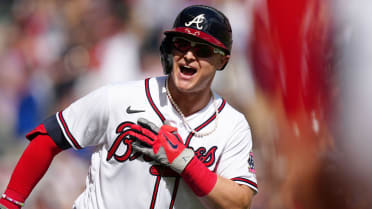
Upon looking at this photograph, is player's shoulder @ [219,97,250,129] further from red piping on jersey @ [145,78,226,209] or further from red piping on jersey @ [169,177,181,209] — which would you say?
red piping on jersey @ [169,177,181,209]

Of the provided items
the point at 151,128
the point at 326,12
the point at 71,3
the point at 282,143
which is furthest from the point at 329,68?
the point at 71,3

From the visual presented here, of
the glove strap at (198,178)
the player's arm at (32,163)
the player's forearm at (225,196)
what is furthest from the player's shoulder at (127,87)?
the player's forearm at (225,196)

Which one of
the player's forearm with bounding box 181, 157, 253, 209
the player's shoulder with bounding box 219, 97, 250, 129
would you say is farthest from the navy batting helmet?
the player's forearm with bounding box 181, 157, 253, 209

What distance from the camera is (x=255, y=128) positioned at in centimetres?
409

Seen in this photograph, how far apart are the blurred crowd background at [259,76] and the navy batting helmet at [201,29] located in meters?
1.68

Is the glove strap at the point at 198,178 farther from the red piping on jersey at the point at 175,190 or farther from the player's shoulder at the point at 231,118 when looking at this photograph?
the player's shoulder at the point at 231,118

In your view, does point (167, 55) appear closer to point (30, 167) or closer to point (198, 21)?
point (198, 21)

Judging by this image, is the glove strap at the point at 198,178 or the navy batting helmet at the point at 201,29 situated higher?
the navy batting helmet at the point at 201,29

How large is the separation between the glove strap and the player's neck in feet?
1.02

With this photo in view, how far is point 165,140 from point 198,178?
0.21 metres

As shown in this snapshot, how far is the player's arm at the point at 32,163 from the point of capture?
7.09 feet

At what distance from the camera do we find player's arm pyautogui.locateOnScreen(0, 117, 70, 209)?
2160 mm

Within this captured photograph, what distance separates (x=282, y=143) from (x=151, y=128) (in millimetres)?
2129

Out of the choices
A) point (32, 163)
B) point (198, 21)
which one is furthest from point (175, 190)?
point (198, 21)
